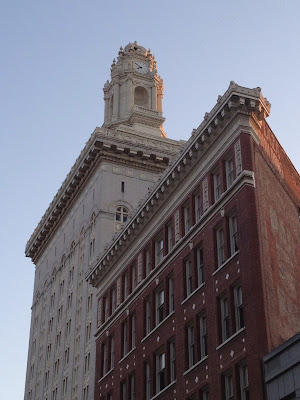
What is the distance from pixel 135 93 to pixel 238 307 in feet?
216

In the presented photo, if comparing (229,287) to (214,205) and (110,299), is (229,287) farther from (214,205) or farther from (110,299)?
(110,299)

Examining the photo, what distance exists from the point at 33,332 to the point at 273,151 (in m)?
56.0

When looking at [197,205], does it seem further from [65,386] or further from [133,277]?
[65,386]

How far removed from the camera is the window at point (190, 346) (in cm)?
4977

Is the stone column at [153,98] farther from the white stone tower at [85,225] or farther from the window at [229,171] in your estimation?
the window at [229,171]

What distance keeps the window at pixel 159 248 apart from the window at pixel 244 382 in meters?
16.3

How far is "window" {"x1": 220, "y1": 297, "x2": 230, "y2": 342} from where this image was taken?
46366mm

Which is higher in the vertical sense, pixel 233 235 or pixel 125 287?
pixel 125 287

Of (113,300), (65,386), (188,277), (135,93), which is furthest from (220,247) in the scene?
(135,93)

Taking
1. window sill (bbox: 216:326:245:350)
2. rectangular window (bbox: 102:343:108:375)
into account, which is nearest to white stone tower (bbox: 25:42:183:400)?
rectangular window (bbox: 102:343:108:375)

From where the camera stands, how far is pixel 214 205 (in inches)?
2018

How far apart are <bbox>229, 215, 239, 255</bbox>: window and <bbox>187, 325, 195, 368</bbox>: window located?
6.17m

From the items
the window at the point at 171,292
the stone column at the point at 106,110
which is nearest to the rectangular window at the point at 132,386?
the window at the point at 171,292

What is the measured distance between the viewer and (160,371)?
5388 centimetres
